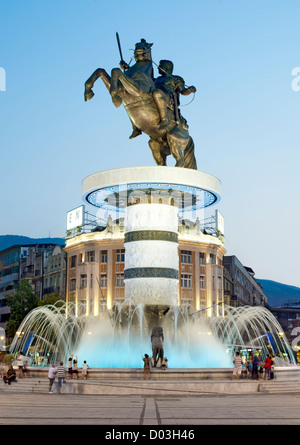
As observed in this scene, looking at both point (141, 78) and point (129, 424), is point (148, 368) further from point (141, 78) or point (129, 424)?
point (141, 78)

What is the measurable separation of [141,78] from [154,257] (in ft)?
26.9

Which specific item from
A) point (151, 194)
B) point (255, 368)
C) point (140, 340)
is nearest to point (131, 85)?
point (151, 194)

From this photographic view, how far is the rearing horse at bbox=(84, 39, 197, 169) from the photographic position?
2753 cm

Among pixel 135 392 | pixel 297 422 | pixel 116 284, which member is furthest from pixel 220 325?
pixel 116 284

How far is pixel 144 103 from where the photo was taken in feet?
93.0

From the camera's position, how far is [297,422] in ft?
39.7

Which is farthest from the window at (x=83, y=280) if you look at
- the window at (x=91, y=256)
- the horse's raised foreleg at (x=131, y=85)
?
the horse's raised foreleg at (x=131, y=85)

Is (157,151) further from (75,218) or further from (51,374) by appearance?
(75,218)

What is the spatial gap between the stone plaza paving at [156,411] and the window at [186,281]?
60441 millimetres

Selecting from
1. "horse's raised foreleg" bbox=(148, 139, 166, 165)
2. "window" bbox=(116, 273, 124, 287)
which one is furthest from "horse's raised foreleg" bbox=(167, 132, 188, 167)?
"window" bbox=(116, 273, 124, 287)

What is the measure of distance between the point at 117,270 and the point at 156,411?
6437cm

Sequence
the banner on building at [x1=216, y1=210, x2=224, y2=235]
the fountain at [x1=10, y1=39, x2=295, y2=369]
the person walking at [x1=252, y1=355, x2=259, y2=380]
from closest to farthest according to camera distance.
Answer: the person walking at [x1=252, y1=355, x2=259, y2=380] < the fountain at [x1=10, y1=39, x2=295, y2=369] < the banner on building at [x1=216, y1=210, x2=224, y2=235]

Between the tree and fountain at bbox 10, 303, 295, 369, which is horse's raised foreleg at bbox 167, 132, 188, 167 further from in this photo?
the tree

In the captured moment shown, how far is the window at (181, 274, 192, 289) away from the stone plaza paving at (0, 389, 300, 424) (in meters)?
60.4
